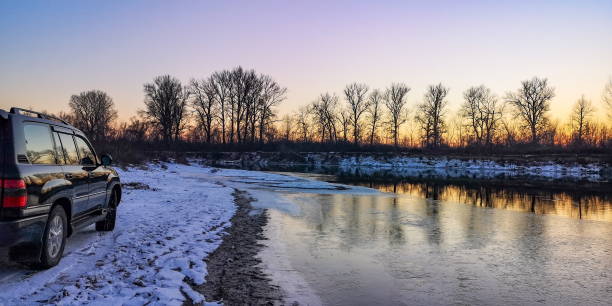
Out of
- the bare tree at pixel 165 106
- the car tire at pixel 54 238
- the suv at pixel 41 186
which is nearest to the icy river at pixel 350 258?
the car tire at pixel 54 238

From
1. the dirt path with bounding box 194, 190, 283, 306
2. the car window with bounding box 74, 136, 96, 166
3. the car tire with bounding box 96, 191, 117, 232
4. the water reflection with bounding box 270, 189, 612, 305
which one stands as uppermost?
the car window with bounding box 74, 136, 96, 166

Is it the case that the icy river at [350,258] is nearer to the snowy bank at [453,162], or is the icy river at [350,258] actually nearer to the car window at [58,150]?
the car window at [58,150]

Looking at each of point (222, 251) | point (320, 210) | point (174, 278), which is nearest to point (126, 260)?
point (174, 278)

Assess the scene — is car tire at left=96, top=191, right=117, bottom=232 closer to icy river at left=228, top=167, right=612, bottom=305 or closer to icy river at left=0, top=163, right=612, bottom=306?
icy river at left=0, top=163, right=612, bottom=306

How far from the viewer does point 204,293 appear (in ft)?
16.8

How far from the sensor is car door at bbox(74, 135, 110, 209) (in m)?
6.97

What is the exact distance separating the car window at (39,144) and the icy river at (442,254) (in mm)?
3608

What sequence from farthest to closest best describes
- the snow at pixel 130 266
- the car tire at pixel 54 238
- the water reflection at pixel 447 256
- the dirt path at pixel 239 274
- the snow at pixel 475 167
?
1. the snow at pixel 475 167
2. the water reflection at pixel 447 256
3. the car tire at pixel 54 238
4. the dirt path at pixel 239 274
5. the snow at pixel 130 266

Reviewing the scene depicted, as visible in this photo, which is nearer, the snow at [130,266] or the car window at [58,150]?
the snow at [130,266]

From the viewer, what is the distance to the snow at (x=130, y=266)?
14.9ft

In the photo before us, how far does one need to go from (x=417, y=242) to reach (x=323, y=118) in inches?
3119

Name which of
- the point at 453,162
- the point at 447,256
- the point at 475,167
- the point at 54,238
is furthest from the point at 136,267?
the point at 453,162

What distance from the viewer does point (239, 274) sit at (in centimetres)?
607

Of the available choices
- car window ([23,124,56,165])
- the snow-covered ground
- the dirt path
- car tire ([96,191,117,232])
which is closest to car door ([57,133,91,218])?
car window ([23,124,56,165])
